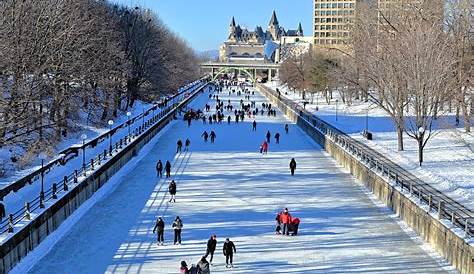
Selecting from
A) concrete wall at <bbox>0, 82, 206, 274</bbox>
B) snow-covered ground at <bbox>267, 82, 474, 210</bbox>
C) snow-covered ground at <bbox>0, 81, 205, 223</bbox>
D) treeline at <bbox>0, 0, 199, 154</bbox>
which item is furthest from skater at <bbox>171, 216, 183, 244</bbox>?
treeline at <bbox>0, 0, 199, 154</bbox>

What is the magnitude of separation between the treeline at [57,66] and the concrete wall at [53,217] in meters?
3.46

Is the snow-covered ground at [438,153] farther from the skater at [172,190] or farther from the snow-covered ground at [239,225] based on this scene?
the skater at [172,190]

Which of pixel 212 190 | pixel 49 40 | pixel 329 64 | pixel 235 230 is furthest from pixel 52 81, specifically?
pixel 329 64

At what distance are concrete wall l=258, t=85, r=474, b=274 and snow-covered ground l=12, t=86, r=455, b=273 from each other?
393mm

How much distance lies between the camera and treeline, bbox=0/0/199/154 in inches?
1187

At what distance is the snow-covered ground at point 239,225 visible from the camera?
56.3ft

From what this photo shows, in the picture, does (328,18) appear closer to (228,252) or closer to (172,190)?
(172,190)

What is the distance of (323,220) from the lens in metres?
22.4

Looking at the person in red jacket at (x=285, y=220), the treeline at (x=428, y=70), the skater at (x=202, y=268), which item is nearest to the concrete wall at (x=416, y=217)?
the treeline at (x=428, y=70)

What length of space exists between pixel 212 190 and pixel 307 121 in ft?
92.2

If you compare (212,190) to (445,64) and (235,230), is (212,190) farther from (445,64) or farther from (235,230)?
(445,64)

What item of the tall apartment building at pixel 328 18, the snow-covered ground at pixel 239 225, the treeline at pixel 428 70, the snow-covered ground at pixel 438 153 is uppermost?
the tall apartment building at pixel 328 18

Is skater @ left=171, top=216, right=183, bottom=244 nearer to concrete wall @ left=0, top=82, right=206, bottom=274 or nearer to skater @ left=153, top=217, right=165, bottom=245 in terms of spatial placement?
skater @ left=153, top=217, right=165, bottom=245

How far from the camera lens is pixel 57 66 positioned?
35812 millimetres
